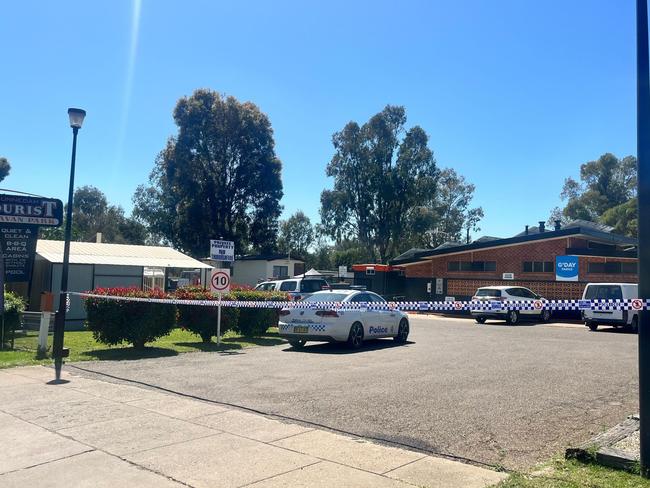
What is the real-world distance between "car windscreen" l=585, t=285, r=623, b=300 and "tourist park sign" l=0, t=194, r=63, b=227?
19.0 metres

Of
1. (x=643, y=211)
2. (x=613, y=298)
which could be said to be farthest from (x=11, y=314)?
(x=613, y=298)

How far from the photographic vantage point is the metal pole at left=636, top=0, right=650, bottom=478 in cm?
490

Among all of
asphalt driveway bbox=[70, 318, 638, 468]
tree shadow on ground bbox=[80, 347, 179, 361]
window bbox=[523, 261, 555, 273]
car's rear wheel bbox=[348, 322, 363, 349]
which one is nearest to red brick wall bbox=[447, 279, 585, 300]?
window bbox=[523, 261, 555, 273]

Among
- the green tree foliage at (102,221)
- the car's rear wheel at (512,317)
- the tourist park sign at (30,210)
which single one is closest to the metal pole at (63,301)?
the tourist park sign at (30,210)

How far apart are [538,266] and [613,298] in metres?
9.76

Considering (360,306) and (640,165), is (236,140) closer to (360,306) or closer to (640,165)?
(360,306)

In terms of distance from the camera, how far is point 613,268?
94.4 feet

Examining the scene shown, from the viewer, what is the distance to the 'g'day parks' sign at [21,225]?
13.1m

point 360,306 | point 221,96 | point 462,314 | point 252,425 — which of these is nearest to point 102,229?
point 221,96

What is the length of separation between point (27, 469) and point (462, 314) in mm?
29681

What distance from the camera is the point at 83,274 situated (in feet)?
71.9

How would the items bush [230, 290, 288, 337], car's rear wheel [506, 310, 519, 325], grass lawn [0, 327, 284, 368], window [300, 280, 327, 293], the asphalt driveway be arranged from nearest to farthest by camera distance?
1. the asphalt driveway
2. grass lawn [0, 327, 284, 368]
3. bush [230, 290, 288, 337]
4. window [300, 280, 327, 293]
5. car's rear wheel [506, 310, 519, 325]

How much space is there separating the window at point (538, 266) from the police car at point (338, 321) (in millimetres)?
18933

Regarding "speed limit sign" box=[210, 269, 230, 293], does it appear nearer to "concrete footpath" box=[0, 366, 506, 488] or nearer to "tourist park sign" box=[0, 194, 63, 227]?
"tourist park sign" box=[0, 194, 63, 227]
